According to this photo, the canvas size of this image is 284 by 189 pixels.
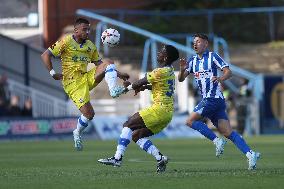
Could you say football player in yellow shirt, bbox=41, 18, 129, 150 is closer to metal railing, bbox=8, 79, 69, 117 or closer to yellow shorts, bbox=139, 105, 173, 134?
yellow shorts, bbox=139, 105, 173, 134

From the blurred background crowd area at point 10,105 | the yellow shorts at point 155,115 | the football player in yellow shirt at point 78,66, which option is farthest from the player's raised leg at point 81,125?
the blurred background crowd area at point 10,105

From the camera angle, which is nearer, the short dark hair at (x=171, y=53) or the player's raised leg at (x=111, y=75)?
the short dark hair at (x=171, y=53)

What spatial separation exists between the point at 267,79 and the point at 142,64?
4442 mm

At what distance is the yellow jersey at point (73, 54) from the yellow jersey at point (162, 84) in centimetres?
363

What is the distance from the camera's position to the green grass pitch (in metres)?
13.9

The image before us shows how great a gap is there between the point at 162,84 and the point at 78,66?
389cm

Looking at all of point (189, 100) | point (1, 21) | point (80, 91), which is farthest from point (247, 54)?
point (80, 91)

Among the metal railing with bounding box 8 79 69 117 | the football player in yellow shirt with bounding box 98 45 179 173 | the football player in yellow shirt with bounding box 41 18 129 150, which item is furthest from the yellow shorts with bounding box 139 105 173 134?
the metal railing with bounding box 8 79 69 117

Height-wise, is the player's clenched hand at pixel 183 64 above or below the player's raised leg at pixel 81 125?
above

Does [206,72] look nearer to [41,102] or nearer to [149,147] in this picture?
[149,147]

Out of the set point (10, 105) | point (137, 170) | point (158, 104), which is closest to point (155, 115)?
point (158, 104)

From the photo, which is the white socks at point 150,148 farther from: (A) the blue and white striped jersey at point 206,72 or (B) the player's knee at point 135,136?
(A) the blue and white striped jersey at point 206,72

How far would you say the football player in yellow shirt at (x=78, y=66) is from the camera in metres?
19.1

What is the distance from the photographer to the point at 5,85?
3356 centimetres
